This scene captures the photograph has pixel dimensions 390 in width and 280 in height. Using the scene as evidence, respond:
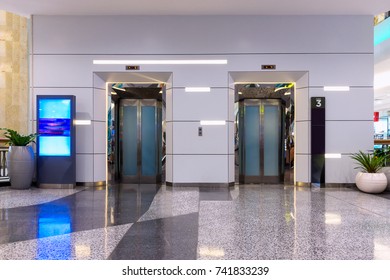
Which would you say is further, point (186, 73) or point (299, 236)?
point (186, 73)

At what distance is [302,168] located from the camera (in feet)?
28.2

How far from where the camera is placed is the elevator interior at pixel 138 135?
9.30 meters

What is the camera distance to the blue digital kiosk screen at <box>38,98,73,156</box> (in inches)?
313

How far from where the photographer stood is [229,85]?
27.9 ft

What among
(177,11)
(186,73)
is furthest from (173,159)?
(177,11)

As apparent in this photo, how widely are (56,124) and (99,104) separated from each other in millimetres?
1236

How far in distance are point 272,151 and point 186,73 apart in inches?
132

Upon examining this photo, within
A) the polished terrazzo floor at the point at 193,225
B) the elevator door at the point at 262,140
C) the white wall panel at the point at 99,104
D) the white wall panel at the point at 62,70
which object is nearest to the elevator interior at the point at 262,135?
the elevator door at the point at 262,140

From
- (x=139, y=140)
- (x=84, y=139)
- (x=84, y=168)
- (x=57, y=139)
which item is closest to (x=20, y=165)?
(x=57, y=139)

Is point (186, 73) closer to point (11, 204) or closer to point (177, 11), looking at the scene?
point (177, 11)

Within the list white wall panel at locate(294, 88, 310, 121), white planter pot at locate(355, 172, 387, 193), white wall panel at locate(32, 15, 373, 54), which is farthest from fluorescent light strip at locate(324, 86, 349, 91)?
white planter pot at locate(355, 172, 387, 193)

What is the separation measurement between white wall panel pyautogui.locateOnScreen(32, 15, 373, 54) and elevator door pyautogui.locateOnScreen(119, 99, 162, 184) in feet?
5.49

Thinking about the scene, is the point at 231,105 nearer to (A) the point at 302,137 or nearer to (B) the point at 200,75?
(B) the point at 200,75

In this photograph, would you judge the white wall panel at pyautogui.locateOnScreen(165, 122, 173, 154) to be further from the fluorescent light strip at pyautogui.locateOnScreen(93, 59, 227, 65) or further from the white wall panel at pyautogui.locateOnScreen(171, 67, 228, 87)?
the fluorescent light strip at pyautogui.locateOnScreen(93, 59, 227, 65)
